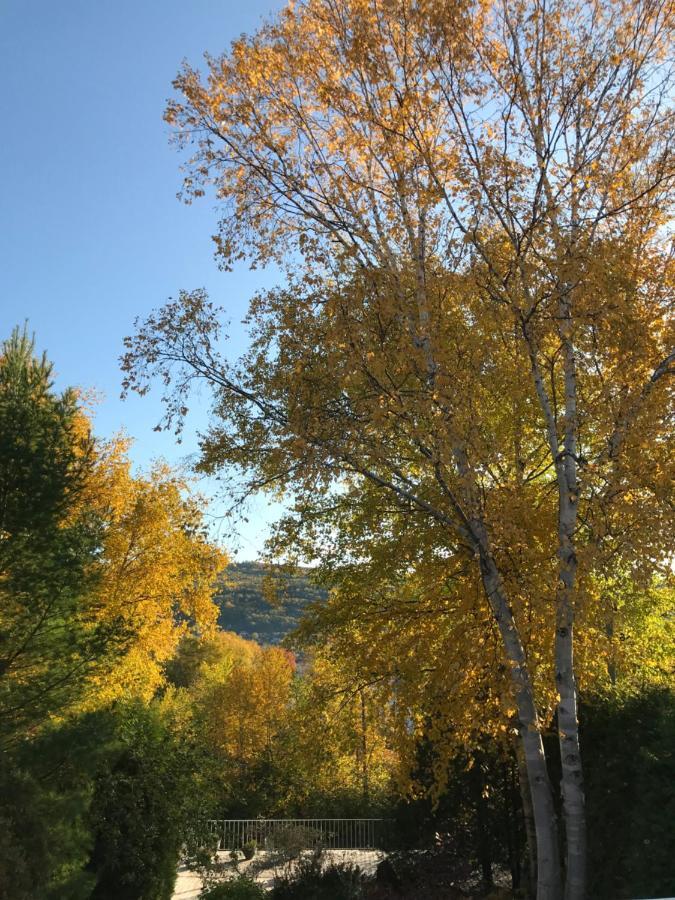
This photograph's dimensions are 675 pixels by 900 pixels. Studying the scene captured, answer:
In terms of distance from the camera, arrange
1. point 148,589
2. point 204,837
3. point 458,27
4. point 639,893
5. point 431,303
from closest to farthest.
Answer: point 639,893 < point 458,27 < point 431,303 < point 204,837 < point 148,589

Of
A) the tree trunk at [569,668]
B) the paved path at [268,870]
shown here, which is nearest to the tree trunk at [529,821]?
the tree trunk at [569,668]

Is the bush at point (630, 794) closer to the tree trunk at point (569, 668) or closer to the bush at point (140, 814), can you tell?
the tree trunk at point (569, 668)

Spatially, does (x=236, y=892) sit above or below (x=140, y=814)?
below

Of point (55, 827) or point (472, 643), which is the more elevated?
point (472, 643)

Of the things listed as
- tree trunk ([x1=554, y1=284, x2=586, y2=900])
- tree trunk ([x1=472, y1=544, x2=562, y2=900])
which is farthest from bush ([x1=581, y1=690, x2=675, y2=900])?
tree trunk ([x1=472, y1=544, x2=562, y2=900])

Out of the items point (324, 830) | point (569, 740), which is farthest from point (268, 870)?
point (569, 740)

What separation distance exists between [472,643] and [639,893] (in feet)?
9.12

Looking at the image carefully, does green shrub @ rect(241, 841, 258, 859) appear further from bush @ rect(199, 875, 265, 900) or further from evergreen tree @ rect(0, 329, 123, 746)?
evergreen tree @ rect(0, 329, 123, 746)

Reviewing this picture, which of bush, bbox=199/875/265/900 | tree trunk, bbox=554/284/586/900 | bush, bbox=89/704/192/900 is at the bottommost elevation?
bush, bbox=199/875/265/900

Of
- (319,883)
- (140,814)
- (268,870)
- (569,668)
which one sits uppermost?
(569,668)

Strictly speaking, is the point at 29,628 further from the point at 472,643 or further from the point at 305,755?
the point at 472,643

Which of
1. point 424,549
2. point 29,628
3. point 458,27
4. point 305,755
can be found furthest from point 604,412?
point 29,628

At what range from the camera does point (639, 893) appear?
6609 millimetres

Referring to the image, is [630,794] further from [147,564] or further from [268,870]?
[268,870]
